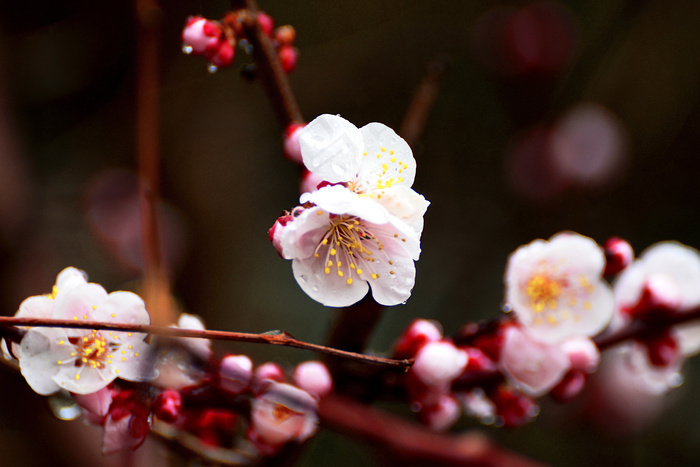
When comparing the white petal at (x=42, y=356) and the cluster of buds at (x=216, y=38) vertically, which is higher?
the cluster of buds at (x=216, y=38)

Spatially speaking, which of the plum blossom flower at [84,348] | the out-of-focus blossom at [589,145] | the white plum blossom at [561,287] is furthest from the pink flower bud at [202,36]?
the out-of-focus blossom at [589,145]

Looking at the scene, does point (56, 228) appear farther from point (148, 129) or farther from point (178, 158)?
point (148, 129)

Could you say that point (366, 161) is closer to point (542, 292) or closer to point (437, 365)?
point (437, 365)

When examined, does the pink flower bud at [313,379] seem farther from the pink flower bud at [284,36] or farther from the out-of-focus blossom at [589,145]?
the out-of-focus blossom at [589,145]

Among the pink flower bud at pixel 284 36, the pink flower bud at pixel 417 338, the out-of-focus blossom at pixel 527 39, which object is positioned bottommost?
the pink flower bud at pixel 417 338

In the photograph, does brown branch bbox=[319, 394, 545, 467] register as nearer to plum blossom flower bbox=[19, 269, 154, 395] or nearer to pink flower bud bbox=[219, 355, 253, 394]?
pink flower bud bbox=[219, 355, 253, 394]

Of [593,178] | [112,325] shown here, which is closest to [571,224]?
[593,178]
